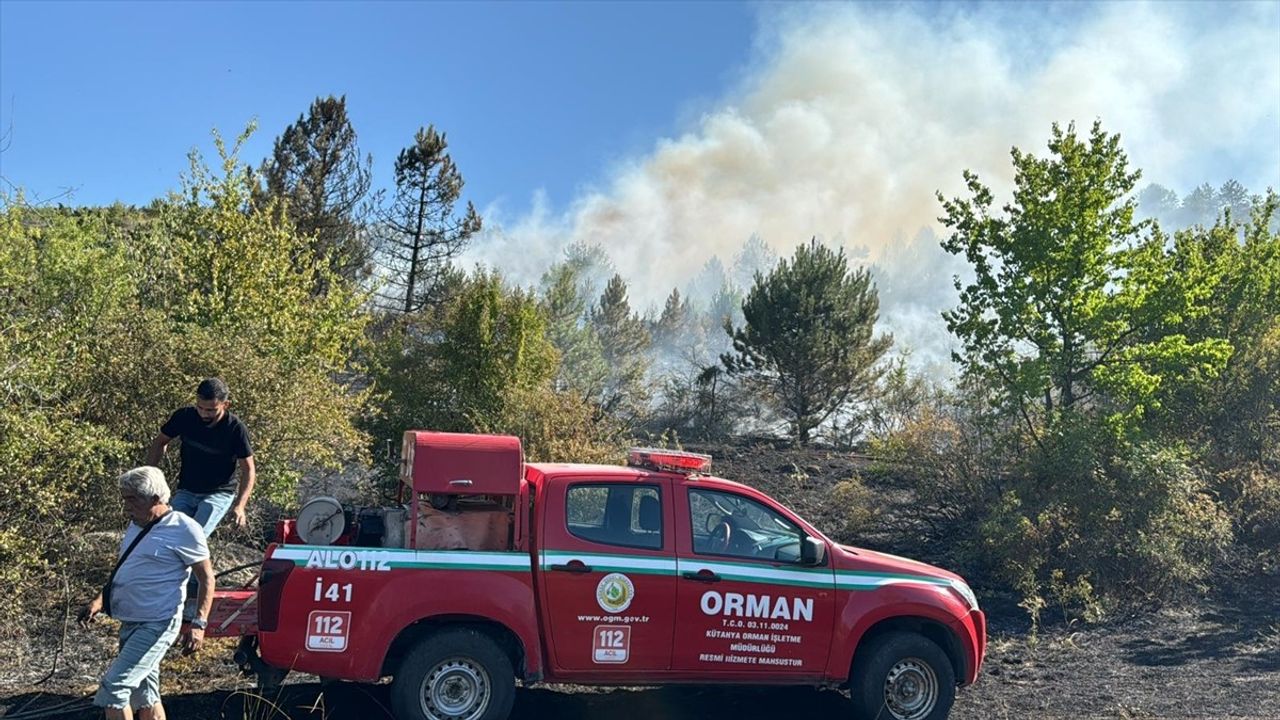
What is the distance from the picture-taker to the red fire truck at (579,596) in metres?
5.29

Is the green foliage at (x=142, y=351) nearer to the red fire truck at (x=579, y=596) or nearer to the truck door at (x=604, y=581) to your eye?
the red fire truck at (x=579, y=596)

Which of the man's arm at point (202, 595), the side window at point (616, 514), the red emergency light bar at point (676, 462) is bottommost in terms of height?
the man's arm at point (202, 595)

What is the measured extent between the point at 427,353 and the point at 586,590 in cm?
950

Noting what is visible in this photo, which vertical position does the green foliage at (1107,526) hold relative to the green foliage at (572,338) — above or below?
below

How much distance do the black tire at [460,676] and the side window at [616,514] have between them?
90 centimetres

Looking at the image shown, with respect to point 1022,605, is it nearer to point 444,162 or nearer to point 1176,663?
point 1176,663

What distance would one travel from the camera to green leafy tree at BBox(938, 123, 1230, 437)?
12.0m

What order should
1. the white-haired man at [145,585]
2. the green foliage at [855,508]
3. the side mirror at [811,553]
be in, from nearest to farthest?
the white-haired man at [145,585], the side mirror at [811,553], the green foliage at [855,508]

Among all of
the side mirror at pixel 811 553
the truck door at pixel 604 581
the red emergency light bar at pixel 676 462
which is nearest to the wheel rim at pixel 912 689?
the side mirror at pixel 811 553

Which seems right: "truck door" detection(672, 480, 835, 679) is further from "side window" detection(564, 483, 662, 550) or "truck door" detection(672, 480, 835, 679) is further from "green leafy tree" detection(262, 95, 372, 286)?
"green leafy tree" detection(262, 95, 372, 286)

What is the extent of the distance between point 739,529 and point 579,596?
119cm

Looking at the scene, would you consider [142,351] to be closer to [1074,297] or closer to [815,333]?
[1074,297]

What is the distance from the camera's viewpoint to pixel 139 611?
175 inches

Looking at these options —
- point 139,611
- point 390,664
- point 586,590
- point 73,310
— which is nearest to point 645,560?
point 586,590
